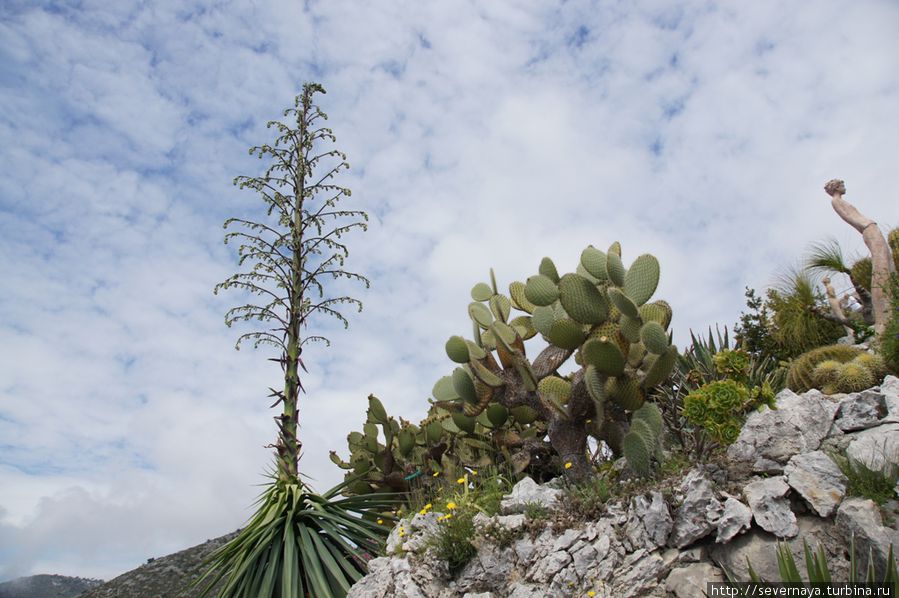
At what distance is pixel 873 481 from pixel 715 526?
1.18 metres

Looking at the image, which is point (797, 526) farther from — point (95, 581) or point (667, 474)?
point (95, 581)

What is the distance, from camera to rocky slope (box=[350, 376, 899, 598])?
15.5 ft

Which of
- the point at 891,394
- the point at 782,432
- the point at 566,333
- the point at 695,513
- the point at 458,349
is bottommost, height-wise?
the point at 695,513

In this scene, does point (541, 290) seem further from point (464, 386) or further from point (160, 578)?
point (160, 578)

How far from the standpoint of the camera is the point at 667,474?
5492 millimetres

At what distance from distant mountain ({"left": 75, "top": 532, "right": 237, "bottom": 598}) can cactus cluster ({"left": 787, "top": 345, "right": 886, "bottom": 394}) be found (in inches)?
351

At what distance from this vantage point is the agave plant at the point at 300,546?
6.83 m

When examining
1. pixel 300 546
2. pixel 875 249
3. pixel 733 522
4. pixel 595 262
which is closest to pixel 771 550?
pixel 733 522

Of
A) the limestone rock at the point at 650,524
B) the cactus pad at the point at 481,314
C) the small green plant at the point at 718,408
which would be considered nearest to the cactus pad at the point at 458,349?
the cactus pad at the point at 481,314

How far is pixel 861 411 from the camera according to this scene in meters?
5.77

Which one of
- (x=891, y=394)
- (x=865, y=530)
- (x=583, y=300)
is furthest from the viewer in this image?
(x=583, y=300)

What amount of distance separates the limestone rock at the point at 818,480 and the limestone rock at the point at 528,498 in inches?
72.0

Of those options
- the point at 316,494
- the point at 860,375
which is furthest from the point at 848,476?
the point at 316,494

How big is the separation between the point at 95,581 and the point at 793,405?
12.3 meters
